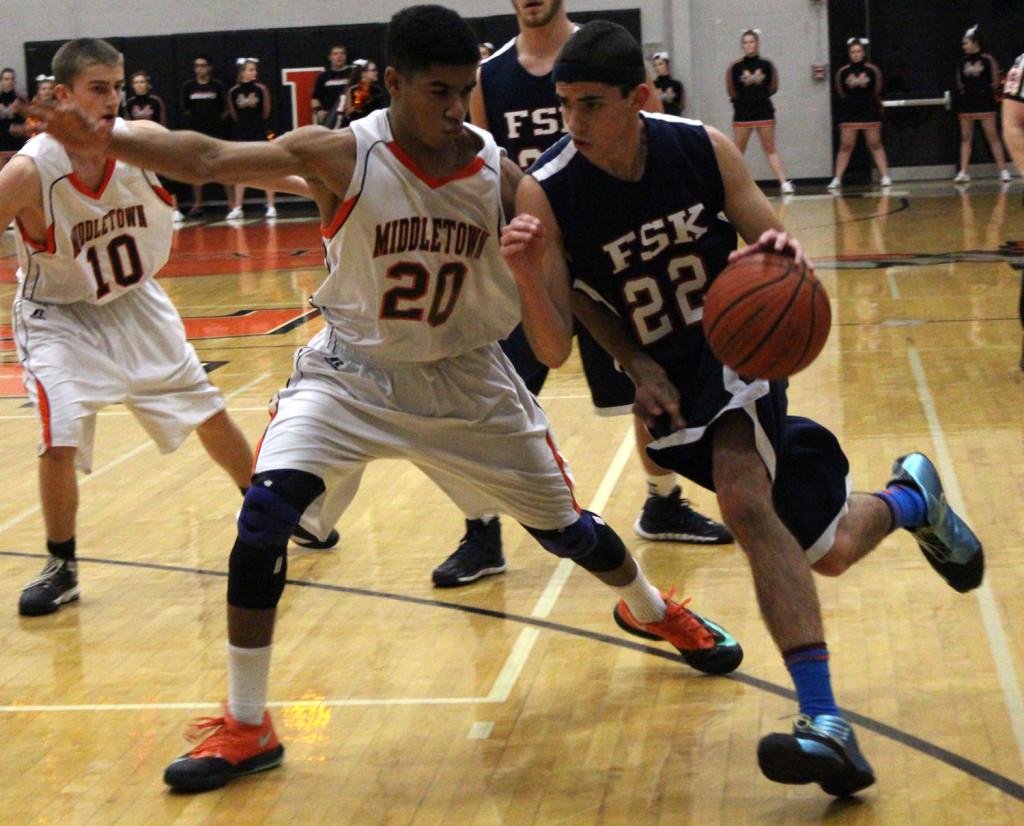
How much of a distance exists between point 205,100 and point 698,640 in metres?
16.3

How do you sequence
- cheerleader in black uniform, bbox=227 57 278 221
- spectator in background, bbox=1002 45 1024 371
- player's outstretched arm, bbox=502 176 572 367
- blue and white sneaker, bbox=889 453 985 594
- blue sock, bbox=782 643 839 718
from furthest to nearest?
cheerleader in black uniform, bbox=227 57 278 221 < spectator in background, bbox=1002 45 1024 371 < blue and white sneaker, bbox=889 453 985 594 < player's outstretched arm, bbox=502 176 572 367 < blue sock, bbox=782 643 839 718

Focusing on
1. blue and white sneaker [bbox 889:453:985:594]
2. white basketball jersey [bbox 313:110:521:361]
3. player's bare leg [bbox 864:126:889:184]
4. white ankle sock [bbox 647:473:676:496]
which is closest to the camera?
white basketball jersey [bbox 313:110:521:361]

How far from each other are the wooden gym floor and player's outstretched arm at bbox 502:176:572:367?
0.95m

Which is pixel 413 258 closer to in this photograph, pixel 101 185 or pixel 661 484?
pixel 101 185

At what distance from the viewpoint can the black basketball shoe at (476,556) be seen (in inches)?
195

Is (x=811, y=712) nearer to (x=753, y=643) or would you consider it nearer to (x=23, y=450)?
(x=753, y=643)

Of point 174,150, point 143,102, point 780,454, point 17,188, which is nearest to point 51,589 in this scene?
point 17,188

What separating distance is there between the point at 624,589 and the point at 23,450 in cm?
425

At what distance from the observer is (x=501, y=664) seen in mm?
4168

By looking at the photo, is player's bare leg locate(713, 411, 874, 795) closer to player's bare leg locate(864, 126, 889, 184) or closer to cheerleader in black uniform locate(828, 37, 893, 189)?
cheerleader in black uniform locate(828, 37, 893, 189)

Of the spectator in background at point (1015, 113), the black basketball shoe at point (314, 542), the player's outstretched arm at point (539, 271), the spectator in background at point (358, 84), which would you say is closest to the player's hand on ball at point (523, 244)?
the player's outstretched arm at point (539, 271)

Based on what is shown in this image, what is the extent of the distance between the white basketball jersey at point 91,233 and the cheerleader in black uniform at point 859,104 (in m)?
14.3

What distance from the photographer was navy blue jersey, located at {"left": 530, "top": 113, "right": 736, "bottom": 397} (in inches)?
143

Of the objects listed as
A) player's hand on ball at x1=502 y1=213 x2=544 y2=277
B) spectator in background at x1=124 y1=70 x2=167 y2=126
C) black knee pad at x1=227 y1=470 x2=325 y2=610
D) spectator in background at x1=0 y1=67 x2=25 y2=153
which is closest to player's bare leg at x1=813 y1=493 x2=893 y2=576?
player's hand on ball at x1=502 y1=213 x2=544 y2=277
